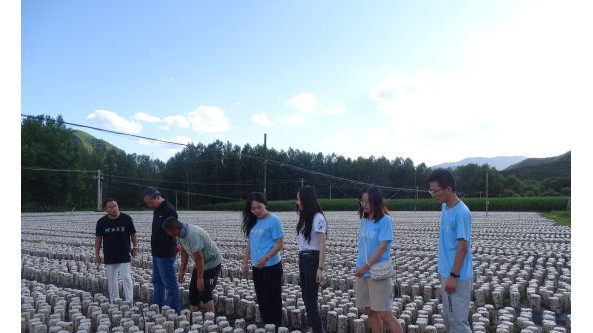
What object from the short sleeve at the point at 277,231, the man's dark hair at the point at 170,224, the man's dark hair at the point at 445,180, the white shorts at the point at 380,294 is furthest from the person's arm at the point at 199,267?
the man's dark hair at the point at 445,180

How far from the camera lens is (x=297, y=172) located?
62.9 meters

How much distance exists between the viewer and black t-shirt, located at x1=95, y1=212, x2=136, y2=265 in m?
5.97

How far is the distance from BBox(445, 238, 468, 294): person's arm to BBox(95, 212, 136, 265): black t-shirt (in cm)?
417

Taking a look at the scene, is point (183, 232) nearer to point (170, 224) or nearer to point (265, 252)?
point (170, 224)

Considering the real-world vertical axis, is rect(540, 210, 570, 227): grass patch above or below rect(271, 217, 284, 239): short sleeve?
below

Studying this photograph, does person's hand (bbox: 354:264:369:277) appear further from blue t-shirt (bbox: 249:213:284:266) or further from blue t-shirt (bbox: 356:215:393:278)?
blue t-shirt (bbox: 249:213:284:266)

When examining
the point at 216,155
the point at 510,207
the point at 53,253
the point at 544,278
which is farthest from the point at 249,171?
the point at 544,278

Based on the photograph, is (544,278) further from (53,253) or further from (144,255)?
(53,253)

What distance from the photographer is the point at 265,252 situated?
15.6 ft

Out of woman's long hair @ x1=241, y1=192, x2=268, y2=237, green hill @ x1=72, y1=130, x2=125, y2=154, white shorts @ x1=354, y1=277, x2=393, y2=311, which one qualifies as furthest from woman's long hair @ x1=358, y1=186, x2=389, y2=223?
green hill @ x1=72, y1=130, x2=125, y2=154

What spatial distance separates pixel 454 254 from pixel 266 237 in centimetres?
194

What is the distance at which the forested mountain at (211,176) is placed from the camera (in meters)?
53.4

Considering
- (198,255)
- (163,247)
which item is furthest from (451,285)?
(163,247)

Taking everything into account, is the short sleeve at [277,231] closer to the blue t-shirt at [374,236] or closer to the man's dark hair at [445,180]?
the blue t-shirt at [374,236]
